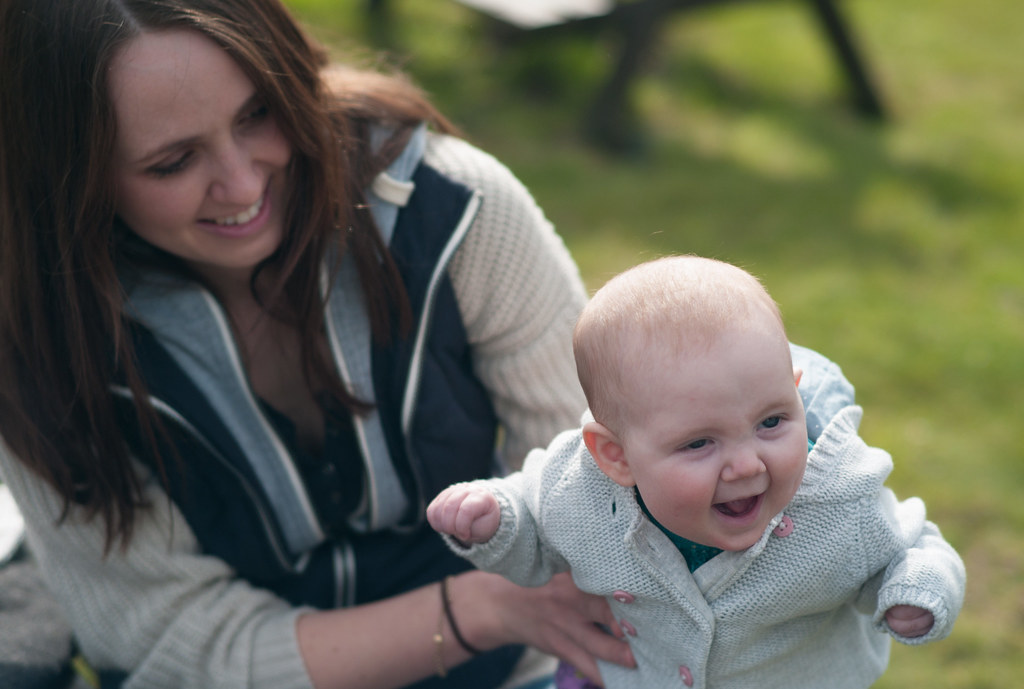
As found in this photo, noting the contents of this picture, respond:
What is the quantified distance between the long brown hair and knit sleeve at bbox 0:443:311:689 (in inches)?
3.0

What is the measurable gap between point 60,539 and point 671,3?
395cm

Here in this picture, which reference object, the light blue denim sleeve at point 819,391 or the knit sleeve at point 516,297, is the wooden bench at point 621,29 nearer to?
the knit sleeve at point 516,297

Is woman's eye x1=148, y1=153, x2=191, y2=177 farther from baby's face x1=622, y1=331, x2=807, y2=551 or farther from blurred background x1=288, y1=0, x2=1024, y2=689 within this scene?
baby's face x1=622, y1=331, x2=807, y2=551

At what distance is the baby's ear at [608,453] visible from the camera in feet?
4.35

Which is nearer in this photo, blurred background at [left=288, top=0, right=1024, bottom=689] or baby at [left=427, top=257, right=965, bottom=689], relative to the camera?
baby at [left=427, top=257, right=965, bottom=689]

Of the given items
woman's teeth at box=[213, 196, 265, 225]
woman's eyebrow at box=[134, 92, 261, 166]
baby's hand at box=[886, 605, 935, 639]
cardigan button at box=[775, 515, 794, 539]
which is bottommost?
baby's hand at box=[886, 605, 935, 639]

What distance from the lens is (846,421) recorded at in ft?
4.60

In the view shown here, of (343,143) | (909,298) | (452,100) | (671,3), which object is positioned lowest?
(909,298)

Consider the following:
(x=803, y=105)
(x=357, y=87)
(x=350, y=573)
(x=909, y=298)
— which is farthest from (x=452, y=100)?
(x=350, y=573)

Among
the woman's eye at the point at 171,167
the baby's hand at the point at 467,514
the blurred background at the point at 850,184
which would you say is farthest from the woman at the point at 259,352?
the blurred background at the point at 850,184

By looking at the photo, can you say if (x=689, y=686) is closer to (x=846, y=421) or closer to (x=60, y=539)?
(x=846, y=421)

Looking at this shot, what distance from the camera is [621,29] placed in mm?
4914

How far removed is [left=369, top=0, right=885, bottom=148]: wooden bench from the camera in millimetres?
4730

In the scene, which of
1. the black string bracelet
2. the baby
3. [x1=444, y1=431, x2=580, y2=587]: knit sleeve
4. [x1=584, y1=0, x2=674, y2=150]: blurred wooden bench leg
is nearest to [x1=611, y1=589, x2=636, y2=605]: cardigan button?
the baby
